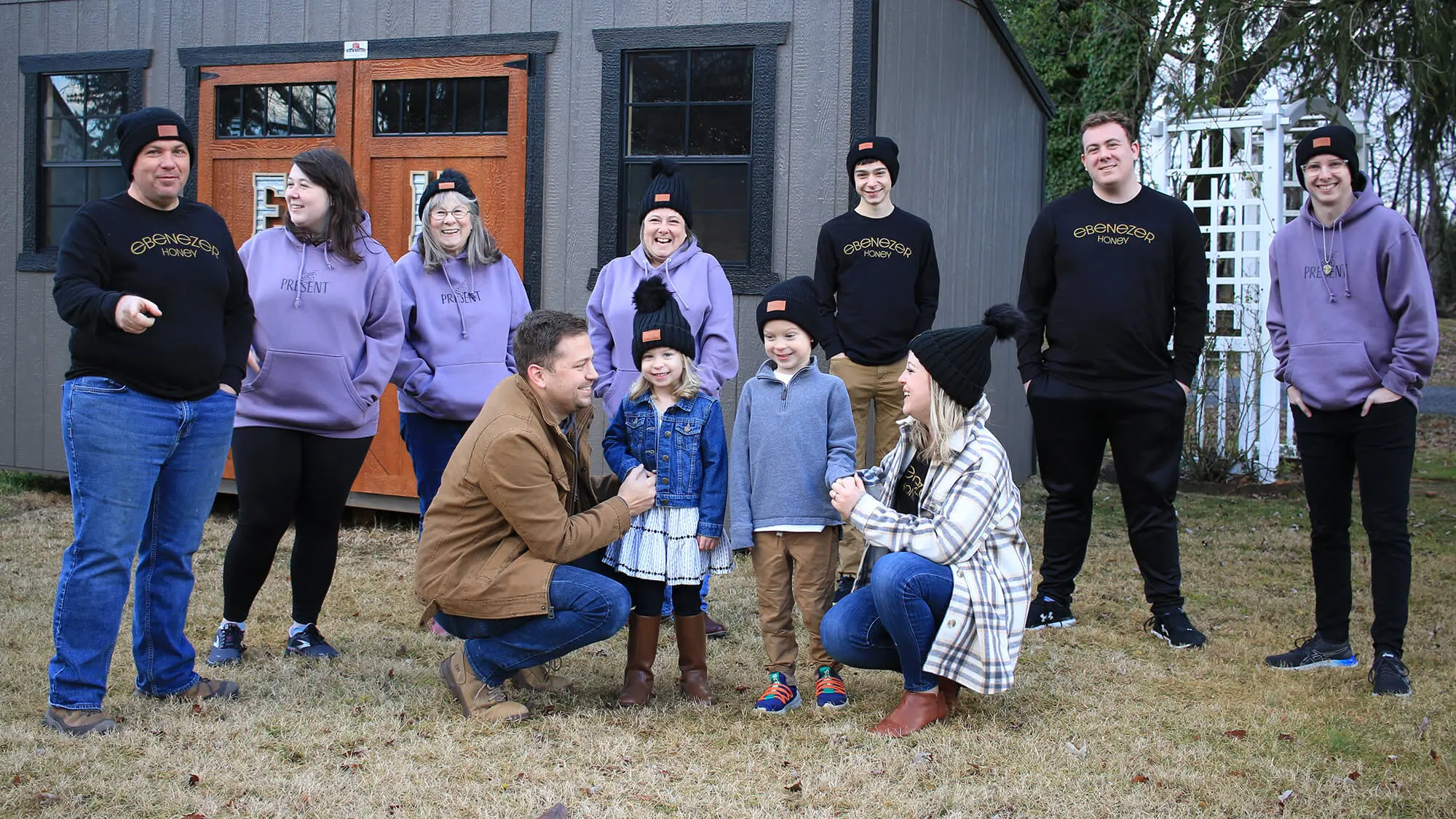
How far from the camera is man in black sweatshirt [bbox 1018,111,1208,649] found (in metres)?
4.55

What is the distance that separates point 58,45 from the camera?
7.45 metres

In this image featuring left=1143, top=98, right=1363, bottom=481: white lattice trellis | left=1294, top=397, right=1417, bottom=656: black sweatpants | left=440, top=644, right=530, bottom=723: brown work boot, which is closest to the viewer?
left=440, top=644, right=530, bottom=723: brown work boot

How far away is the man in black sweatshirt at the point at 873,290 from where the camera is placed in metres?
5.20

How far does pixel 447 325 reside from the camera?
4680 millimetres

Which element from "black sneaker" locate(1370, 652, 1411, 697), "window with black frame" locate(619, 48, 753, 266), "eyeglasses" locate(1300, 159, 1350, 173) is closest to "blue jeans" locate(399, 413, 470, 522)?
"window with black frame" locate(619, 48, 753, 266)

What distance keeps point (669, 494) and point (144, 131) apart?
1.79 metres

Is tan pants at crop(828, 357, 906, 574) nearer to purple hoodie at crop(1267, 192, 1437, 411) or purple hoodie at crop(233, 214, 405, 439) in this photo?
purple hoodie at crop(1267, 192, 1437, 411)

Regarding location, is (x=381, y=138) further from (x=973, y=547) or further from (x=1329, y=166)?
(x=1329, y=166)

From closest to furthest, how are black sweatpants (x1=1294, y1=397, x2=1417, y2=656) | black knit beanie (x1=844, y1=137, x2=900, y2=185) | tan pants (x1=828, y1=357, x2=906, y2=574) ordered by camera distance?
black sweatpants (x1=1294, y1=397, x2=1417, y2=656) < black knit beanie (x1=844, y1=137, x2=900, y2=185) < tan pants (x1=828, y1=357, x2=906, y2=574)

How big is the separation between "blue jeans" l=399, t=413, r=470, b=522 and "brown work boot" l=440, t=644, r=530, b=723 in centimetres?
106

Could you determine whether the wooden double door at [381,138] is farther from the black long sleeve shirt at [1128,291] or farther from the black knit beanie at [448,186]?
the black long sleeve shirt at [1128,291]

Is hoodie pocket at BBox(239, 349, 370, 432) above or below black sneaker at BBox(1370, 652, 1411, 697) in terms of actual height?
above

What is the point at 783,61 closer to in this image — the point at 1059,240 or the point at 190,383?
the point at 1059,240

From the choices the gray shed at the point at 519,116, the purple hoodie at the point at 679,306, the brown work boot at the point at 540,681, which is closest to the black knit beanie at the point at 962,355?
the purple hoodie at the point at 679,306
